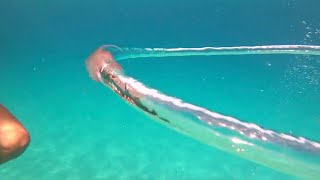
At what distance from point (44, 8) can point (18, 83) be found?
5.05 meters

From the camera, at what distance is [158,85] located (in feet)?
13.2

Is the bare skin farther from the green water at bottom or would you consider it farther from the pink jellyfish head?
the green water at bottom

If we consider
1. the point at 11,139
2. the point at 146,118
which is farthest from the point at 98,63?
the point at 146,118

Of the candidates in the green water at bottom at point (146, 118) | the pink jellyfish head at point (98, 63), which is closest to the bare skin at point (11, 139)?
the pink jellyfish head at point (98, 63)

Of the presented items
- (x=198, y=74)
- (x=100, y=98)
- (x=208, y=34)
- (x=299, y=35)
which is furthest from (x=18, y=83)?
(x=299, y=35)

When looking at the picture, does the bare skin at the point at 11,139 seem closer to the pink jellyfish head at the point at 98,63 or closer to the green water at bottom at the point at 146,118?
the pink jellyfish head at the point at 98,63

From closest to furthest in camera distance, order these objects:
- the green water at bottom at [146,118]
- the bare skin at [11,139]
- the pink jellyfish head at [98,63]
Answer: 1. the pink jellyfish head at [98,63]
2. the bare skin at [11,139]
3. the green water at bottom at [146,118]

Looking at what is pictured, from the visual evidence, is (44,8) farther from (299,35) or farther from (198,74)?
(299,35)

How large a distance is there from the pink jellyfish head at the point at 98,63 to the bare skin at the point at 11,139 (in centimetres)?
36

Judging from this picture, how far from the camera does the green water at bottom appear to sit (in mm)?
6418

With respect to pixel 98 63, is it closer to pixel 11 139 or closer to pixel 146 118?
pixel 11 139

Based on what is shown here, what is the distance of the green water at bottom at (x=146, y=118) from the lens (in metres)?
6.42

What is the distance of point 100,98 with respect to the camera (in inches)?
450

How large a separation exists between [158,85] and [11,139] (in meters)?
2.90
